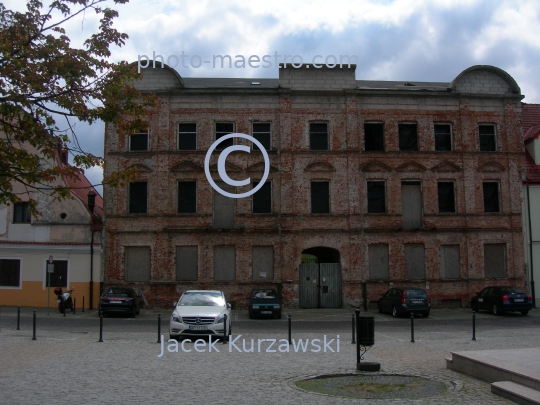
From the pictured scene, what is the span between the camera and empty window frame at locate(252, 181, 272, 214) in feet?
114

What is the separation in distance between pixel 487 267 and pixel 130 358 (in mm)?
25488

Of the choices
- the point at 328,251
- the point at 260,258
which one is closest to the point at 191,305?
the point at 260,258

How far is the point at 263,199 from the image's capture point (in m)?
34.9

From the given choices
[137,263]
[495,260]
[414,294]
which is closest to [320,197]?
[414,294]

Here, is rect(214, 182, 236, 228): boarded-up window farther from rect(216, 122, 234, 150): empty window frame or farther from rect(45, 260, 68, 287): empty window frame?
rect(45, 260, 68, 287): empty window frame

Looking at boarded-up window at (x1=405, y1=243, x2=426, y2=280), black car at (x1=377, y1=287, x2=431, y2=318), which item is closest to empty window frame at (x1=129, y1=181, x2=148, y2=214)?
black car at (x1=377, y1=287, x2=431, y2=318)

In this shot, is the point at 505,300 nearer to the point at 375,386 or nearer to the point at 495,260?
the point at 495,260

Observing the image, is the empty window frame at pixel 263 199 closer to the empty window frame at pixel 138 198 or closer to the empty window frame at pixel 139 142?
the empty window frame at pixel 138 198

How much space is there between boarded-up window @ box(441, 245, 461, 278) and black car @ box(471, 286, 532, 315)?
3313mm

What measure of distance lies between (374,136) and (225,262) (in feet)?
37.1

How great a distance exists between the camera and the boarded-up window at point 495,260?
35.4 metres

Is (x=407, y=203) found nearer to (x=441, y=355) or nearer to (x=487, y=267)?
(x=487, y=267)

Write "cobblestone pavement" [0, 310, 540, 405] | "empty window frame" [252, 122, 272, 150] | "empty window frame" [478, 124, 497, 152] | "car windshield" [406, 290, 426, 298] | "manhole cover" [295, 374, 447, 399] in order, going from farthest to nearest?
"empty window frame" [478, 124, 497, 152] < "empty window frame" [252, 122, 272, 150] < "car windshield" [406, 290, 426, 298] < "manhole cover" [295, 374, 447, 399] < "cobblestone pavement" [0, 310, 540, 405]

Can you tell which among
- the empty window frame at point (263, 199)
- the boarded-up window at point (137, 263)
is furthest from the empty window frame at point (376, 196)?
the boarded-up window at point (137, 263)
